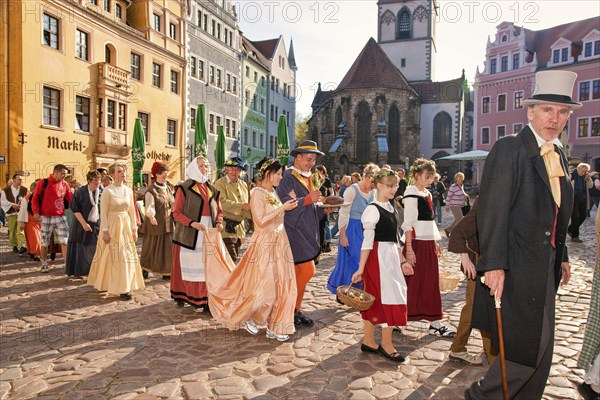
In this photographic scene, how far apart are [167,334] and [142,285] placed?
7.57 feet

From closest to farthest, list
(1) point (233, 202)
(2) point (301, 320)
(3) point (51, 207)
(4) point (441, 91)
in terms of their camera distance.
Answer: (2) point (301, 320) < (1) point (233, 202) < (3) point (51, 207) < (4) point (441, 91)

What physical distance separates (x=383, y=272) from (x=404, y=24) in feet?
201

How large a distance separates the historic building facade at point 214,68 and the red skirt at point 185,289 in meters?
23.1

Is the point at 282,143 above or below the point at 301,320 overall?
above

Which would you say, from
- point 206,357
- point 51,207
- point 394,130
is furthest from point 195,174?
point 394,130

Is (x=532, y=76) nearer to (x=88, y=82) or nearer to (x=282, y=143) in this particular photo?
(x=282, y=143)

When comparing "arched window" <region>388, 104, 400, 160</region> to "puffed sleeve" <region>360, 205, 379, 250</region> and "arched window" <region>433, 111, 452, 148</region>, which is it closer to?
"arched window" <region>433, 111, 452, 148</region>

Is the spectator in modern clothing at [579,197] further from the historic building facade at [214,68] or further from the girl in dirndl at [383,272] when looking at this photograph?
the historic building facade at [214,68]

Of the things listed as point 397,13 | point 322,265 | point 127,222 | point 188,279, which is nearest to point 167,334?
point 188,279

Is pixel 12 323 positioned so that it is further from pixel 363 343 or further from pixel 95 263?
pixel 363 343

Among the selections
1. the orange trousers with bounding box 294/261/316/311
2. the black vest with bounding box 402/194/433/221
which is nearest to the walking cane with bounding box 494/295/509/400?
the black vest with bounding box 402/194/433/221

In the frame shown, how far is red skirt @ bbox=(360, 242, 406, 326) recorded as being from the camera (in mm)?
4672

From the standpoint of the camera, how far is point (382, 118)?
4850cm

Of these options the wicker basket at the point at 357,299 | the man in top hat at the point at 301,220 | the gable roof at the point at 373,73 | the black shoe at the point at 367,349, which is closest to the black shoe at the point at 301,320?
the man in top hat at the point at 301,220
